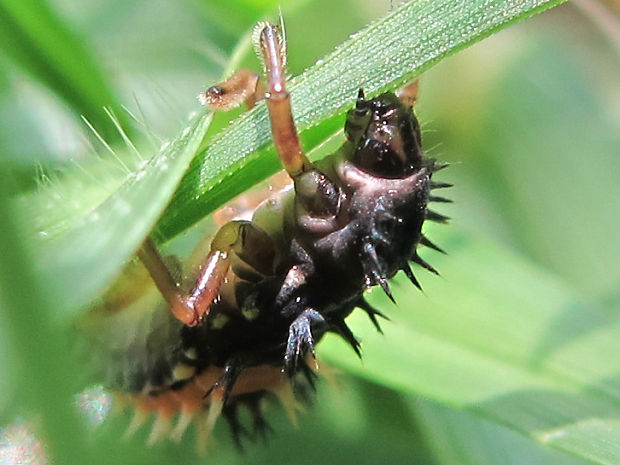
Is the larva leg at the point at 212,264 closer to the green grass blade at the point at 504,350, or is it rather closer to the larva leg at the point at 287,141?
the larva leg at the point at 287,141

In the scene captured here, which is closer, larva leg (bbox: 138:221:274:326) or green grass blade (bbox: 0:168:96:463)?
green grass blade (bbox: 0:168:96:463)

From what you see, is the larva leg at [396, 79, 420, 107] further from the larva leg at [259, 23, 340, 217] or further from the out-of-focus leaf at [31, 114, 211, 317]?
the out-of-focus leaf at [31, 114, 211, 317]

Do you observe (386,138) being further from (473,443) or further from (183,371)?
(473,443)

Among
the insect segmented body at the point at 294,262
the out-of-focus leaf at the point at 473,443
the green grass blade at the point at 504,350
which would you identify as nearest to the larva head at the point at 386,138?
the insect segmented body at the point at 294,262

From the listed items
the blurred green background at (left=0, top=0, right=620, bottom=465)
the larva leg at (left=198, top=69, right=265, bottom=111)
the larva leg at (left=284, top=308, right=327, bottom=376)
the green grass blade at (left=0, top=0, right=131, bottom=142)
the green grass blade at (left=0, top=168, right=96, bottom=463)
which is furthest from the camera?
the green grass blade at (left=0, top=0, right=131, bottom=142)

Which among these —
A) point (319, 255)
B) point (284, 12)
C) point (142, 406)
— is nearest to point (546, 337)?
point (319, 255)

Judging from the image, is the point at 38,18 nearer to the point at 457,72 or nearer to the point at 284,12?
the point at 284,12

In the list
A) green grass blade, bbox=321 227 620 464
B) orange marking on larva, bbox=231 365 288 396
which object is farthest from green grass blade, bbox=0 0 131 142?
green grass blade, bbox=321 227 620 464
